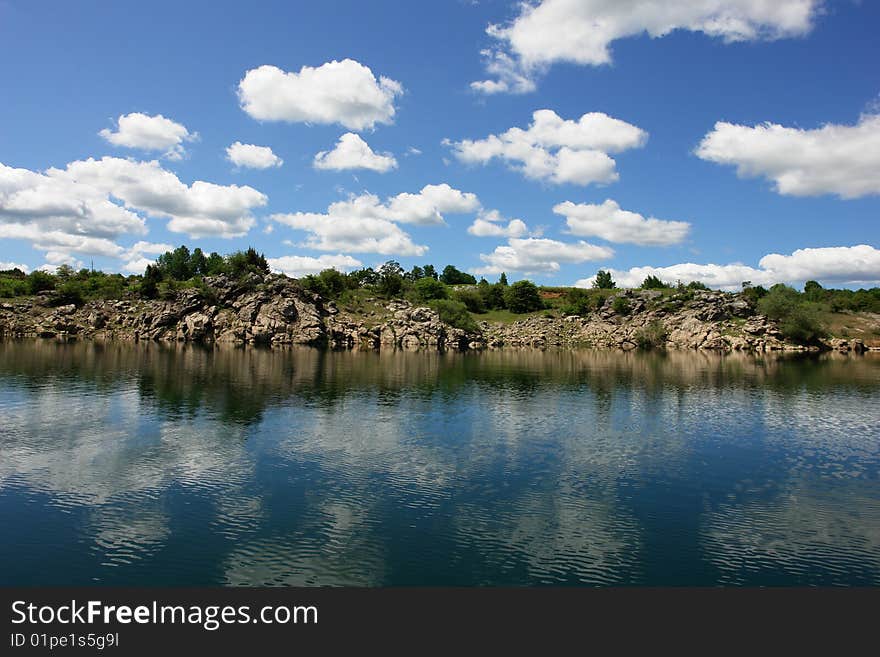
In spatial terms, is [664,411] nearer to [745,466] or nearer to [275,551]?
[745,466]

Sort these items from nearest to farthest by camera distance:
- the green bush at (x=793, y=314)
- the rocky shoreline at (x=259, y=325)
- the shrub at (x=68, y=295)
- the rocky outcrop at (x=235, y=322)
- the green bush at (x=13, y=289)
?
the rocky outcrop at (x=235, y=322) < the rocky shoreline at (x=259, y=325) < the green bush at (x=793, y=314) < the green bush at (x=13, y=289) < the shrub at (x=68, y=295)

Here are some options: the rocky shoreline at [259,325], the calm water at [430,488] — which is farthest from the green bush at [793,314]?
the calm water at [430,488]

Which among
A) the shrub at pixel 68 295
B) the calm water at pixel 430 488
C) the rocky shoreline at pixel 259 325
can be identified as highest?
the shrub at pixel 68 295

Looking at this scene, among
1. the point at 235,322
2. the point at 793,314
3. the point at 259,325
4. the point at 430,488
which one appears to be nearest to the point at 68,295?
the point at 235,322

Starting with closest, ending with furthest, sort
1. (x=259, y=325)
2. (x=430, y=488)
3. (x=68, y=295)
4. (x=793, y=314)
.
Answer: (x=430, y=488)
(x=259, y=325)
(x=793, y=314)
(x=68, y=295)

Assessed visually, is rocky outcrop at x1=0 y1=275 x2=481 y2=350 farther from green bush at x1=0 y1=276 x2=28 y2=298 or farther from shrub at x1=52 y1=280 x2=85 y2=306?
green bush at x1=0 y1=276 x2=28 y2=298

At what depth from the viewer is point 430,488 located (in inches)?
1325

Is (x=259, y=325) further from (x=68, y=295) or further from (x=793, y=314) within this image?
(x=793, y=314)

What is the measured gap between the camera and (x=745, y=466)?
130 ft

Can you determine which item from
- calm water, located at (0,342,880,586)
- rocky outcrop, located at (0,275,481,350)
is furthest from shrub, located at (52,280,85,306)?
calm water, located at (0,342,880,586)

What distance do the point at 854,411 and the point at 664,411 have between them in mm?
21770

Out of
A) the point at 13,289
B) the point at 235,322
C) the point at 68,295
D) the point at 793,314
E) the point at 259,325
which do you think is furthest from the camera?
the point at 68,295

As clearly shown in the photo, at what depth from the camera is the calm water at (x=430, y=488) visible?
77.0 feet

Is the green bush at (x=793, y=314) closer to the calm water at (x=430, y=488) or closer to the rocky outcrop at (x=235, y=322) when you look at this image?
the rocky outcrop at (x=235, y=322)
